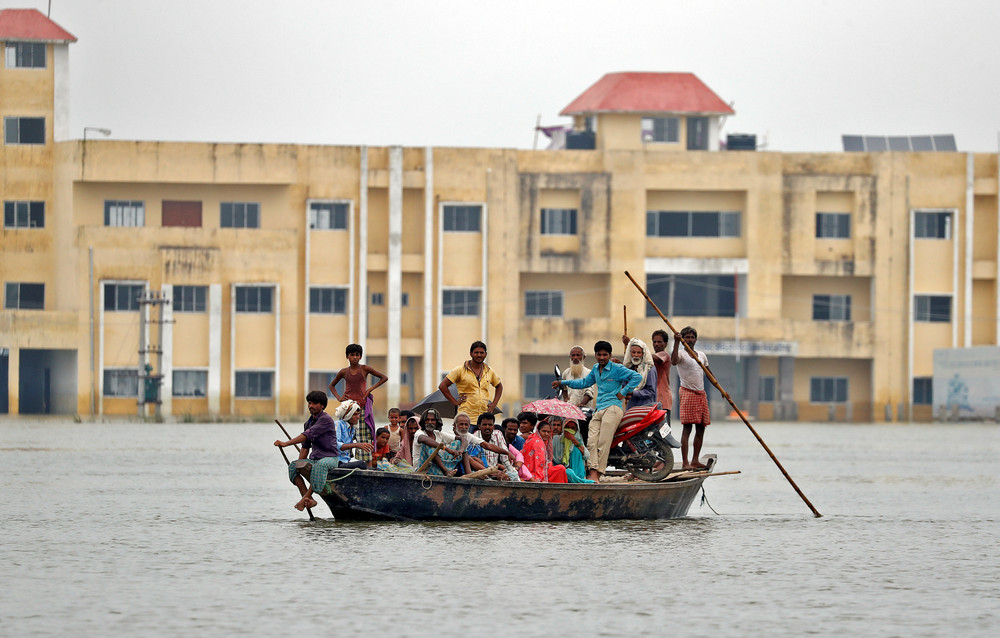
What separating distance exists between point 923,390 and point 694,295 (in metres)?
9.75

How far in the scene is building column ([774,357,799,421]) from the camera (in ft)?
221

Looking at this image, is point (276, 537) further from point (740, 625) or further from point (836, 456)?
point (836, 456)

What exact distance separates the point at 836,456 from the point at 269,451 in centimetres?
1397

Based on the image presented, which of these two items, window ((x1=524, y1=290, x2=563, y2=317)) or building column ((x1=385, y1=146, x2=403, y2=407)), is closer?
building column ((x1=385, y1=146, x2=403, y2=407))

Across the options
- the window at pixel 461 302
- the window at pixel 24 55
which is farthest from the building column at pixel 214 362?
the window at pixel 24 55

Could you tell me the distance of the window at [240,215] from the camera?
214ft

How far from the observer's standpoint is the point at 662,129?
232 ft

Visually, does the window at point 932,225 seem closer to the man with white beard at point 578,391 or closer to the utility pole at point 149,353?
the utility pole at point 149,353

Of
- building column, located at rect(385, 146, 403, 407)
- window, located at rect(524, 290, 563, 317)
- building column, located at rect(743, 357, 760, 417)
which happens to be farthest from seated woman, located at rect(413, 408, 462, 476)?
building column, located at rect(743, 357, 760, 417)

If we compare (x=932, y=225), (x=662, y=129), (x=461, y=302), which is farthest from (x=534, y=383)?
(x=932, y=225)

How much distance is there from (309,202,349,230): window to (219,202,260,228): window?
2206 mm

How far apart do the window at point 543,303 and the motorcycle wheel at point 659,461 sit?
46.0 meters

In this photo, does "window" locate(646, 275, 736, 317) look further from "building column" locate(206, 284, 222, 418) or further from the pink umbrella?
the pink umbrella

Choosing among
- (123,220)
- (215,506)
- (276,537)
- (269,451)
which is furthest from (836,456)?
(123,220)
